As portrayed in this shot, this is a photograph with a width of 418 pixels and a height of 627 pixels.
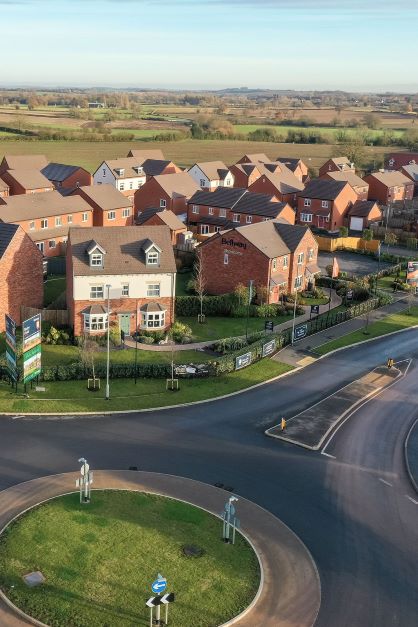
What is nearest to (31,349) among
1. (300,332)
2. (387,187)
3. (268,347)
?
(268,347)

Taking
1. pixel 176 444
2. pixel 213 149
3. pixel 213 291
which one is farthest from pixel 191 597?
pixel 213 149

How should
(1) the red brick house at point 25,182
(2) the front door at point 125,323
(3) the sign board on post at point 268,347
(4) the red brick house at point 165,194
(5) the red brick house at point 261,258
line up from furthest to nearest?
(4) the red brick house at point 165,194, (1) the red brick house at point 25,182, (5) the red brick house at point 261,258, (2) the front door at point 125,323, (3) the sign board on post at point 268,347

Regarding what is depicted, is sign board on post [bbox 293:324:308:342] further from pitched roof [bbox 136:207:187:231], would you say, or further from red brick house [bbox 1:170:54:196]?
red brick house [bbox 1:170:54:196]

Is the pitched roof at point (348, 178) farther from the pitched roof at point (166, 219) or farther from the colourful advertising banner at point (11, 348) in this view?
the colourful advertising banner at point (11, 348)

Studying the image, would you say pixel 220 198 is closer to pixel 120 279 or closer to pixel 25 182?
pixel 25 182

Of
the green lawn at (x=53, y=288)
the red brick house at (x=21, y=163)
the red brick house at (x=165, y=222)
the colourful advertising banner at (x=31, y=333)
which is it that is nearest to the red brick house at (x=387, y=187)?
the red brick house at (x=165, y=222)

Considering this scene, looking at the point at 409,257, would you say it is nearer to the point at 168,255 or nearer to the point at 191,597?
the point at 168,255
